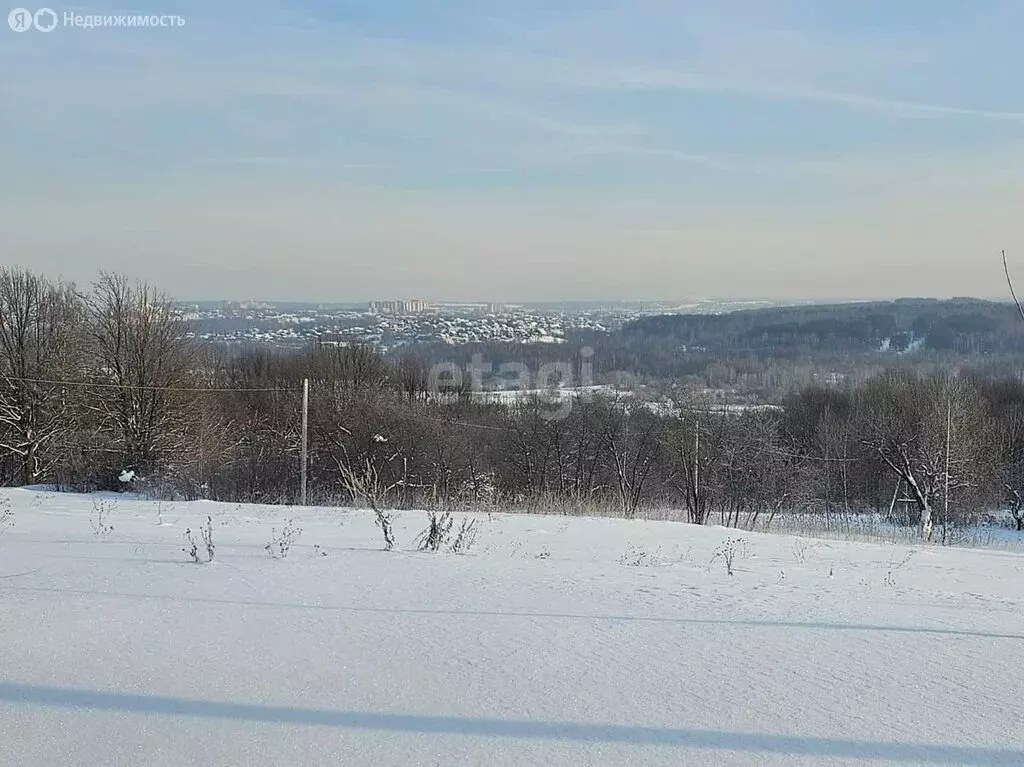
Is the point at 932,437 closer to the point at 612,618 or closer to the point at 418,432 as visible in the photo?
the point at 418,432

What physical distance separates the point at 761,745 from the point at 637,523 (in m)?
9.82

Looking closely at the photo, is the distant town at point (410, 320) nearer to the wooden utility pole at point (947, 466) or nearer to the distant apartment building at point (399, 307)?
the distant apartment building at point (399, 307)

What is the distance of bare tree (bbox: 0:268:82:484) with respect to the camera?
31250 millimetres

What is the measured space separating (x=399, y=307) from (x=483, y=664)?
5521cm

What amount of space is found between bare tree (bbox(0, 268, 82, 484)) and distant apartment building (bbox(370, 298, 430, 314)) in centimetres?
2378

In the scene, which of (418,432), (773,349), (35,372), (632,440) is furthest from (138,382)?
(773,349)

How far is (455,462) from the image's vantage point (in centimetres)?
3775

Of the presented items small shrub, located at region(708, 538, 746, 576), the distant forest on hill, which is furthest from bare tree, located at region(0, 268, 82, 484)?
small shrub, located at region(708, 538, 746, 576)

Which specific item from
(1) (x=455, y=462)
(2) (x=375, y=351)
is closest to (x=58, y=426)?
(1) (x=455, y=462)

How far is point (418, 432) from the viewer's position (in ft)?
122

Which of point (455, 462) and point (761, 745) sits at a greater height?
point (761, 745)

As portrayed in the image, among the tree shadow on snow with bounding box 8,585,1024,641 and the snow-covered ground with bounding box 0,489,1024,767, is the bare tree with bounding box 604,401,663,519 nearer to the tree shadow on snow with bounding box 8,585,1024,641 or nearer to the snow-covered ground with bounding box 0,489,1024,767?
the snow-covered ground with bounding box 0,489,1024,767

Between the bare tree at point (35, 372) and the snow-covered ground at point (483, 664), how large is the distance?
28916 mm

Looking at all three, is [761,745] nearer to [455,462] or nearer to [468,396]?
[455,462]
